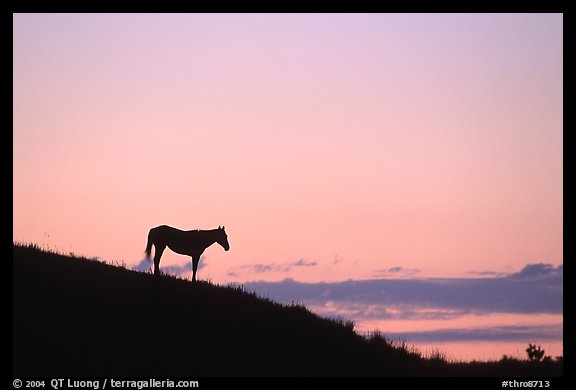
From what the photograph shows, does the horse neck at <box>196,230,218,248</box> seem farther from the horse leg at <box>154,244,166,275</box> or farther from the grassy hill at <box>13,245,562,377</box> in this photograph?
the grassy hill at <box>13,245,562,377</box>

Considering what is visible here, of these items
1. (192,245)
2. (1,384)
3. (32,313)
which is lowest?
(1,384)

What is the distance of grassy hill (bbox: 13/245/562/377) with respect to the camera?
28141 mm

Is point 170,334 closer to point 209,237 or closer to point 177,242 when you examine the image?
point 177,242

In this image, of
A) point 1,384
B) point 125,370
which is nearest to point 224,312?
point 125,370

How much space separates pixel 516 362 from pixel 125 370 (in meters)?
14.5

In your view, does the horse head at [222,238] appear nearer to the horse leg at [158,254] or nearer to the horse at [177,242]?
the horse at [177,242]

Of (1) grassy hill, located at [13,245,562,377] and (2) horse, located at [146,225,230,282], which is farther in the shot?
(2) horse, located at [146,225,230,282]

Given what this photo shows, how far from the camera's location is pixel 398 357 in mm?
33344

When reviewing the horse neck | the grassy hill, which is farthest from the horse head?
the grassy hill

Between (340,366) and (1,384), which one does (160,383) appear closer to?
(1,384)

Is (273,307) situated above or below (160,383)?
above

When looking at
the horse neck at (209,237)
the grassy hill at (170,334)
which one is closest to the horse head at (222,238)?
the horse neck at (209,237)

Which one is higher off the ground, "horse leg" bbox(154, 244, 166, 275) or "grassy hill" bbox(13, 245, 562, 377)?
"horse leg" bbox(154, 244, 166, 275)
